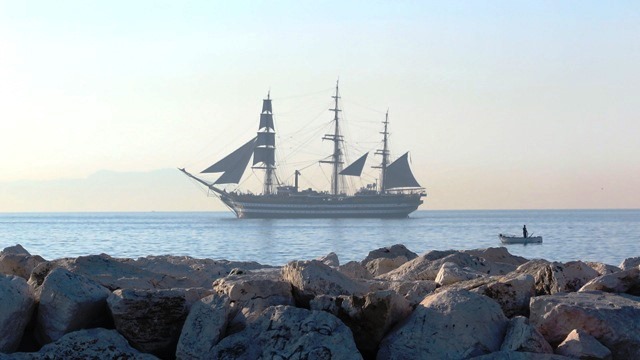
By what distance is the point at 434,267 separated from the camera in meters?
8.02

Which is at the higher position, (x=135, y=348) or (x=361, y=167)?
(x=361, y=167)

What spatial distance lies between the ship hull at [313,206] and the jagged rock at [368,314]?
103108mm

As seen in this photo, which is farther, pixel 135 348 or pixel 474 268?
pixel 474 268

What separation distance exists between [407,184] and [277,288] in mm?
105616

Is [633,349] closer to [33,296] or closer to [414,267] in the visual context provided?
[414,267]

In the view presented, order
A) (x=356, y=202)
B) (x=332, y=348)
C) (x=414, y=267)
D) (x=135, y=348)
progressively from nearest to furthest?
1. (x=332, y=348)
2. (x=135, y=348)
3. (x=414, y=267)
4. (x=356, y=202)

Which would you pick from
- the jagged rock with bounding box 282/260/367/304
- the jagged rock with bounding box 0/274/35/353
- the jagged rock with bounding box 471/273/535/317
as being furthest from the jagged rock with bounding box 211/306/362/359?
the jagged rock with bounding box 0/274/35/353

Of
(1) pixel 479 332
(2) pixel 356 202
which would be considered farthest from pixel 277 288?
(2) pixel 356 202

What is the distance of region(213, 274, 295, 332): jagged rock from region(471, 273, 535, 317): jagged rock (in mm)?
1245

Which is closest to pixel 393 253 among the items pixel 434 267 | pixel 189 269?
pixel 434 267

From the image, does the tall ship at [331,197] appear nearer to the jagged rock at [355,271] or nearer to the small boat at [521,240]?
the small boat at [521,240]

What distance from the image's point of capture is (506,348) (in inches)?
223

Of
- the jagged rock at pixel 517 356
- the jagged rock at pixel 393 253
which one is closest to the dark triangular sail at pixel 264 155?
the jagged rock at pixel 393 253

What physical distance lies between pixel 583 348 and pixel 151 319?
2.57 meters
